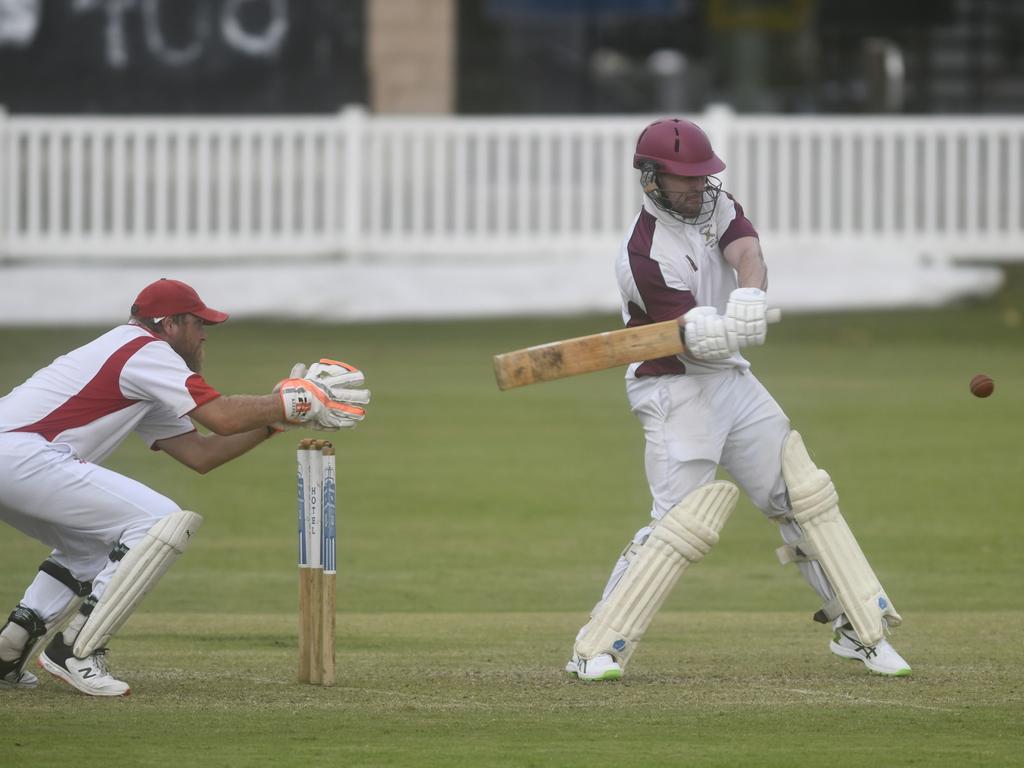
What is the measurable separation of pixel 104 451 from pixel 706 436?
6.89 ft

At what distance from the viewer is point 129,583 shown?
21.2ft

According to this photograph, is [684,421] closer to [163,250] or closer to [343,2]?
[163,250]

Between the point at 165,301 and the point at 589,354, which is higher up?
the point at 165,301

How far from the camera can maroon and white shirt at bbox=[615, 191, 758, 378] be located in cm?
689

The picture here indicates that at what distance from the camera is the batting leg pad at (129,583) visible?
6.46 metres

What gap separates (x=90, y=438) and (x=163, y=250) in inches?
530

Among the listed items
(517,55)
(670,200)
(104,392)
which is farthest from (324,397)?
(517,55)

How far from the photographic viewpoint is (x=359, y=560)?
32.7 feet

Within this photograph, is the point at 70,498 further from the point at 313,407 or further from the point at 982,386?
the point at 982,386

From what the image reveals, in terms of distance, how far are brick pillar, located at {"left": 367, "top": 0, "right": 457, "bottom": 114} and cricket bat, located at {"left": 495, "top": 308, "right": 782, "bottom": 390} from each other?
15.3m

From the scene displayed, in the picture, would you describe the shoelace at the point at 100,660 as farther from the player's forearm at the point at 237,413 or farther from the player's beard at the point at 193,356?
the player's beard at the point at 193,356

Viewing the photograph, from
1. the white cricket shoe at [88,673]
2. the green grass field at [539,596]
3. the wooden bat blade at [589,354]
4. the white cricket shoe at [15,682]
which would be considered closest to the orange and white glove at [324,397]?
the wooden bat blade at [589,354]

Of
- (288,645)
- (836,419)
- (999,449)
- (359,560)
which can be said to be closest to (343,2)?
(836,419)

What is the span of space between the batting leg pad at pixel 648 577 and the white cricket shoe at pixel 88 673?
1583mm
